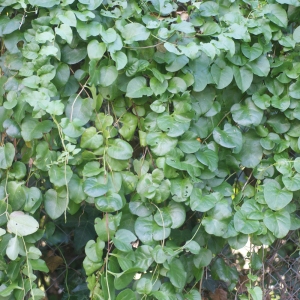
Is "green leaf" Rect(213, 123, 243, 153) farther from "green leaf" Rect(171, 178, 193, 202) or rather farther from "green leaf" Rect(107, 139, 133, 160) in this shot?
"green leaf" Rect(107, 139, 133, 160)

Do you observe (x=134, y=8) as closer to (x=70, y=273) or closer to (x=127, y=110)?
(x=127, y=110)

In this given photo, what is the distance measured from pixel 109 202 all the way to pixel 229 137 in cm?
43

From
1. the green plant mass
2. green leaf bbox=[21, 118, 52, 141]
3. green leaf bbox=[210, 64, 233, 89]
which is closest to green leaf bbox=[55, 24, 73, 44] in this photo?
the green plant mass

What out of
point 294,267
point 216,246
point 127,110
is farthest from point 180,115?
point 294,267

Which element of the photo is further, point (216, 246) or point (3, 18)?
point (216, 246)

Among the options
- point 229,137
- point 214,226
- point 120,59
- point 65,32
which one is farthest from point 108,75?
point 214,226

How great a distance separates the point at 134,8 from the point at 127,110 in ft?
0.95

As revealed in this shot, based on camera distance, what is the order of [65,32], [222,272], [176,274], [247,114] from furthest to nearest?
[222,272]
[247,114]
[176,274]
[65,32]

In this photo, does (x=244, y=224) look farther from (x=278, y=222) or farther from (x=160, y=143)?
(x=160, y=143)

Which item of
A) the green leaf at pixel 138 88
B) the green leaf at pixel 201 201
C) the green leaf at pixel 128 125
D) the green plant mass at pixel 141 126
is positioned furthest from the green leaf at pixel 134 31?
the green leaf at pixel 201 201

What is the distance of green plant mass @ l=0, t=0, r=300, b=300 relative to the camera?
3.91 feet

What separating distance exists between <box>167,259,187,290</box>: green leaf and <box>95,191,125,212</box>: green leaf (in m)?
0.25

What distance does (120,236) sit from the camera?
1.20 m

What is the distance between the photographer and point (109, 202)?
1166 millimetres
